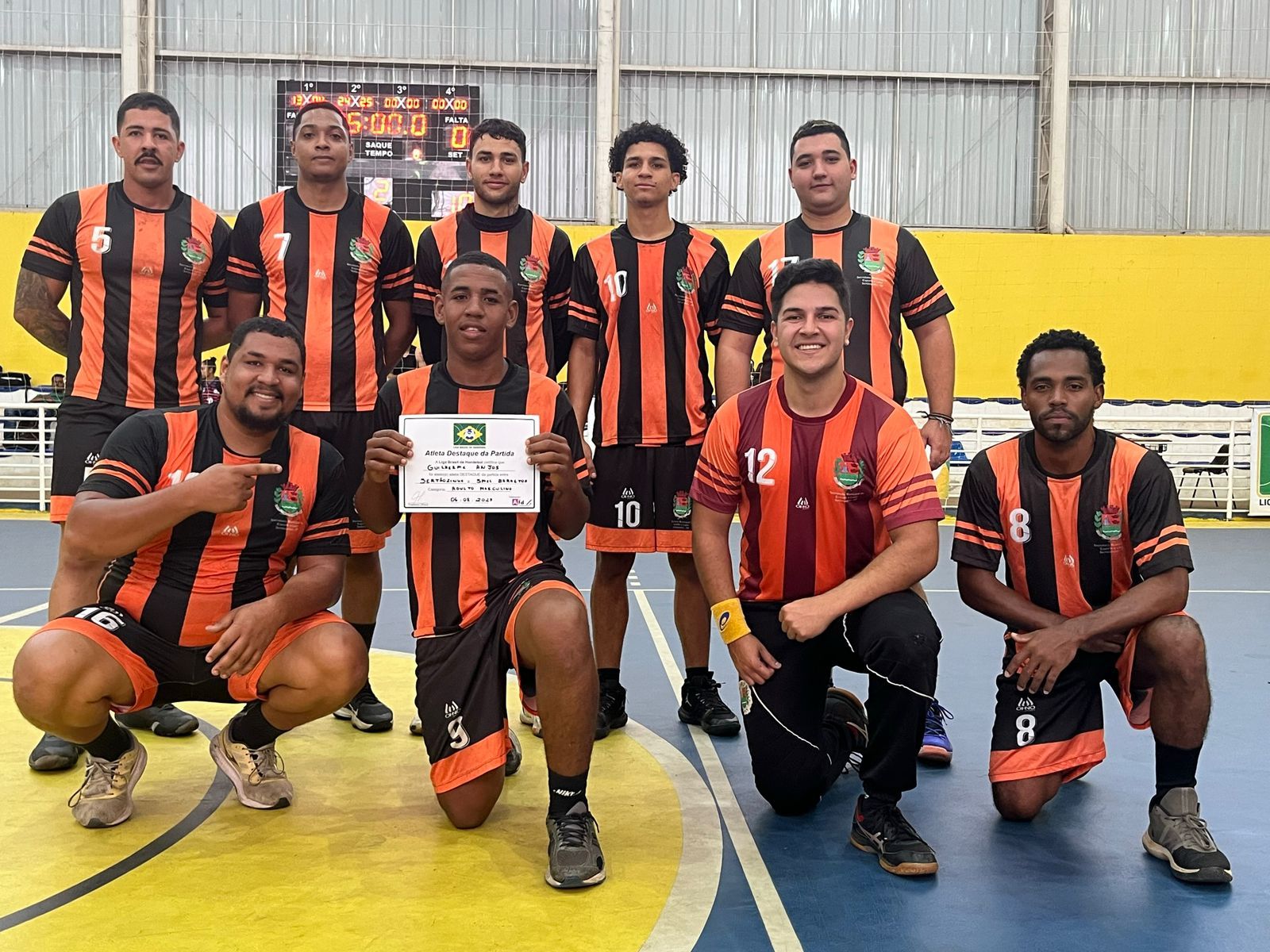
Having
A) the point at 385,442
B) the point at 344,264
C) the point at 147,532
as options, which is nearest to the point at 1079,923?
the point at 385,442

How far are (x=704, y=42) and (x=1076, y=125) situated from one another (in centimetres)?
531

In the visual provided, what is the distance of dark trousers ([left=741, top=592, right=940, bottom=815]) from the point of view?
3.03m

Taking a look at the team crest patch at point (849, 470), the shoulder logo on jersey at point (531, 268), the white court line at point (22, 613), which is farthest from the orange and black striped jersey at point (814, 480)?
the white court line at point (22, 613)

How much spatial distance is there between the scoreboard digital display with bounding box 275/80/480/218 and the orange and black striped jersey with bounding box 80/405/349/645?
39.1ft

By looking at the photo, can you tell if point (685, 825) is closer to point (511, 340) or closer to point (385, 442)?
point (385, 442)

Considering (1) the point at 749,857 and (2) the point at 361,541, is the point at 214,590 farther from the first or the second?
(1) the point at 749,857

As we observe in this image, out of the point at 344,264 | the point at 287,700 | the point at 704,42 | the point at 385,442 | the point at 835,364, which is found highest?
the point at 704,42

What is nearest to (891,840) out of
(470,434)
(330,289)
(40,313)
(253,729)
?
(470,434)

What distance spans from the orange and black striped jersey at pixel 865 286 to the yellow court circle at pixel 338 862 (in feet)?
5.05

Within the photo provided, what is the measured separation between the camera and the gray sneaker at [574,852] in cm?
279

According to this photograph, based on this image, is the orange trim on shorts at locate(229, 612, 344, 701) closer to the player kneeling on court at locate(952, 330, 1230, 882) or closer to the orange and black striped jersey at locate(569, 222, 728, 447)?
the orange and black striped jersey at locate(569, 222, 728, 447)

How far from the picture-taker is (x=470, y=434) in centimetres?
321

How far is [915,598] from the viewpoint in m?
3.21

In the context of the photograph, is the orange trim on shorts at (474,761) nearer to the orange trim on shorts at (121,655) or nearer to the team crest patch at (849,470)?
the orange trim on shorts at (121,655)
